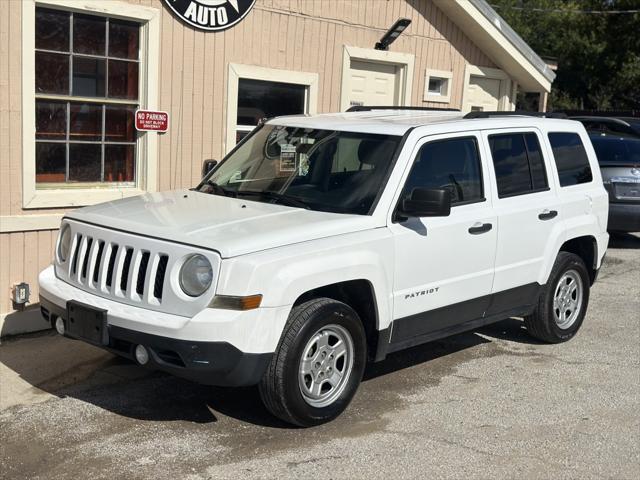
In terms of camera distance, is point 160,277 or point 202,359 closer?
point 202,359

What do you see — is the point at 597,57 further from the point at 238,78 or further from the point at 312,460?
the point at 312,460

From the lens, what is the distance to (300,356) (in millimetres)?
4754

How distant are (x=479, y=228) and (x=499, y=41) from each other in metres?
5.82

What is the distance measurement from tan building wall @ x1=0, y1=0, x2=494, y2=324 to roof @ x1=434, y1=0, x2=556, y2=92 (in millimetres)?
190

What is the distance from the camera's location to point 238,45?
8.41m

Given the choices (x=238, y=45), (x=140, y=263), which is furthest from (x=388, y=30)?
(x=140, y=263)

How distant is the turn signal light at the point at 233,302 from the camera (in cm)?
443

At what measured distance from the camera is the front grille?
4.66 metres

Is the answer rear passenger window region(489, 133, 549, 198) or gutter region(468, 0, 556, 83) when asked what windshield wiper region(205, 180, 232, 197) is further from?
gutter region(468, 0, 556, 83)

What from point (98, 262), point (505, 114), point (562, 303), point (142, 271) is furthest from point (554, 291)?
point (98, 262)

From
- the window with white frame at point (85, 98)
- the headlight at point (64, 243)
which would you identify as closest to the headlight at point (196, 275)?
the headlight at point (64, 243)

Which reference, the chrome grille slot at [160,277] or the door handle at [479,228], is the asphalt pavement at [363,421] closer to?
the chrome grille slot at [160,277]

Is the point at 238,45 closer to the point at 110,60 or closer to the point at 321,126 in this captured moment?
the point at 110,60

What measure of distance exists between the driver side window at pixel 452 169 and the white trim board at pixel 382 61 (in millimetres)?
3776
